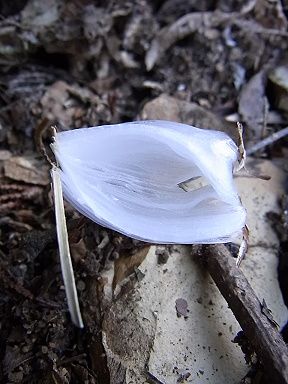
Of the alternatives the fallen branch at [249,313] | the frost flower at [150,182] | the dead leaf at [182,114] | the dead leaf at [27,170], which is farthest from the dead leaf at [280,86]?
the dead leaf at [27,170]

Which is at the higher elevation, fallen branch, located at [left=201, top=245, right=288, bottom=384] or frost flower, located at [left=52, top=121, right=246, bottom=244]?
frost flower, located at [left=52, top=121, right=246, bottom=244]

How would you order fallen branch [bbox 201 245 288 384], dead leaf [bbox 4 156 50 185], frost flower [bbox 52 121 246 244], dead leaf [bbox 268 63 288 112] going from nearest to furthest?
fallen branch [bbox 201 245 288 384] → frost flower [bbox 52 121 246 244] → dead leaf [bbox 4 156 50 185] → dead leaf [bbox 268 63 288 112]

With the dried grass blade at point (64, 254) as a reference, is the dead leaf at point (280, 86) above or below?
above

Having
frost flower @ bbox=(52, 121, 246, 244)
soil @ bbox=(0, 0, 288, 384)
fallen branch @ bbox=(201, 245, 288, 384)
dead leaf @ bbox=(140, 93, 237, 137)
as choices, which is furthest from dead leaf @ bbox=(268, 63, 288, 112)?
fallen branch @ bbox=(201, 245, 288, 384)

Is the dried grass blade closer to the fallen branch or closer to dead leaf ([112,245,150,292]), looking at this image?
dead leaf ([112,245,150,292])

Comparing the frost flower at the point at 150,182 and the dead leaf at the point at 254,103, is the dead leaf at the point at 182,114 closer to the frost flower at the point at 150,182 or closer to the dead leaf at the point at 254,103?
the dead leaf at the point at 254,103
